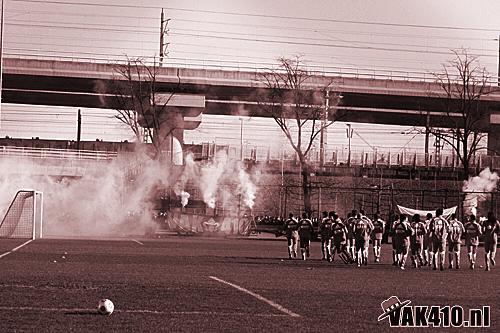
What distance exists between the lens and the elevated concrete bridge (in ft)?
264

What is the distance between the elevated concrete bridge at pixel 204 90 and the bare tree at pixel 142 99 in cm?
60

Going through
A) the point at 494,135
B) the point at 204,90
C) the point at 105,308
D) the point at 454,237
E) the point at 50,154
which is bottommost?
the point at 105,308

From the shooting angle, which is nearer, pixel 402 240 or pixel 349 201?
pixel 402 240

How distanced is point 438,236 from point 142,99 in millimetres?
49665

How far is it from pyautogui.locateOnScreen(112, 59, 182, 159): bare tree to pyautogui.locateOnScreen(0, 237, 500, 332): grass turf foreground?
46.5m

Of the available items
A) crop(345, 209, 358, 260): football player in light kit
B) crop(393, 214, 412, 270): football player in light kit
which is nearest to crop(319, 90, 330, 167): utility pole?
crop(345, 209, 358, 260): football player in light kit

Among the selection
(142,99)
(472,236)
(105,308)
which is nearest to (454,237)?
(472,236)

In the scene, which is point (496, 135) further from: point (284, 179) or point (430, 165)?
point (284, 179)

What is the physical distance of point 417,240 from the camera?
34.0 meters

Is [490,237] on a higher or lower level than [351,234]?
higher

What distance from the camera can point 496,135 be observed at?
88.5m

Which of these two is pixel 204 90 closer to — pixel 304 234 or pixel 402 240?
pixel 304 234

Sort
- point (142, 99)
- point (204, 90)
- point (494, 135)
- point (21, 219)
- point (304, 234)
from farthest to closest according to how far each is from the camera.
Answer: point (494, 135)
point (204, 90)
point (142, 99)
point (21, 219)
point (304, 234)

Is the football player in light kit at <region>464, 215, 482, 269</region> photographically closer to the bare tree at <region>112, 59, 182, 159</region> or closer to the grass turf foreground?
the grass turf foreground
